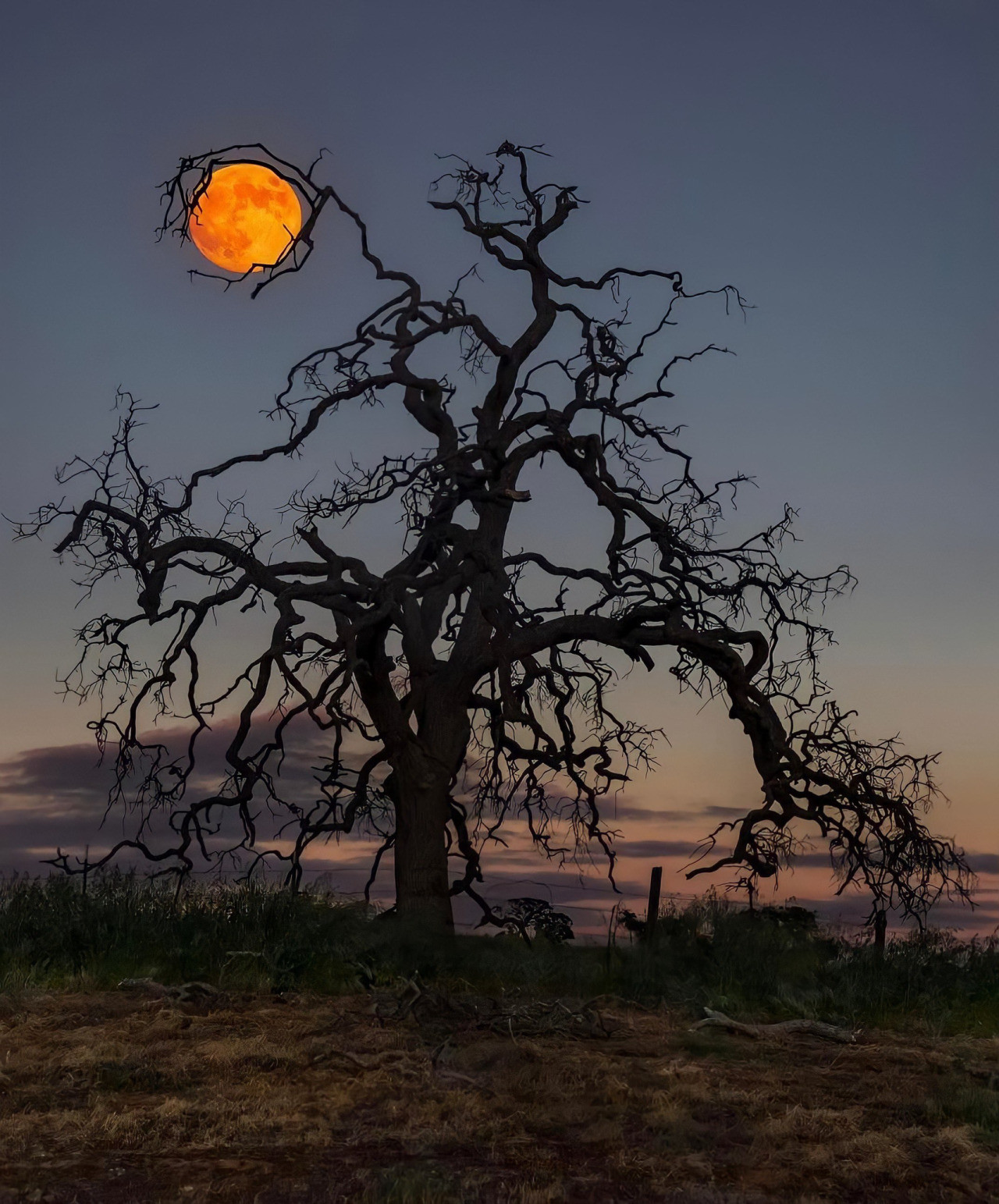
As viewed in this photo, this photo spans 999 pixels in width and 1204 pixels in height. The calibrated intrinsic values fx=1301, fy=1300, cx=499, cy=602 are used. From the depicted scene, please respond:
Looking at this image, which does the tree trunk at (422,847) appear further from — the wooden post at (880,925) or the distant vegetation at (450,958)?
the wooden post at (880,925)

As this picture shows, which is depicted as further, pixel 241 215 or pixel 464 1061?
pixel 241 215

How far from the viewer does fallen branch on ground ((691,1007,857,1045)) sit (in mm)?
12578

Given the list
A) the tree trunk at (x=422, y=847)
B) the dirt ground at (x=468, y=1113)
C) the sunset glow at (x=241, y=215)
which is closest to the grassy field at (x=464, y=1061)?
the dirt ground at (x=468, y=1113)

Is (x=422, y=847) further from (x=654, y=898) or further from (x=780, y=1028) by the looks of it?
(x=780, y=1028)

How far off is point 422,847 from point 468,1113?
8474 millimetres

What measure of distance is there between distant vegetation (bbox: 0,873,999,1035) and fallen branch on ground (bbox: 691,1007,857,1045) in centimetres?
66

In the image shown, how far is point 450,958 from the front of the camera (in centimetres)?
1595

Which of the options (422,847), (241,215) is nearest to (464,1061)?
(422,847)

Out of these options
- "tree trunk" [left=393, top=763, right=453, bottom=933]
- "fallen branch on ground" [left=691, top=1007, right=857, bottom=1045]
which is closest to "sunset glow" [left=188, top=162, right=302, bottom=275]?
"tree trunk" [left=393, top=763, right=453, bottom=933]

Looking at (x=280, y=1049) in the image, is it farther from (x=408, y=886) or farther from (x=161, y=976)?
(x=408, y=886)

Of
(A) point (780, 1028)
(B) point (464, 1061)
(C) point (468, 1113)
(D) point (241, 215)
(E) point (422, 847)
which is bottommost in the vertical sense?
(C) point (468, 1113)

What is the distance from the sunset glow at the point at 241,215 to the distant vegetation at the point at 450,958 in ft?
25.8

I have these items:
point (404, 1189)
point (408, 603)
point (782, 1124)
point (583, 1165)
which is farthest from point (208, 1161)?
point (408, 603)

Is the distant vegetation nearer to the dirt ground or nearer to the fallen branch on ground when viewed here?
the fallen branch on ground
